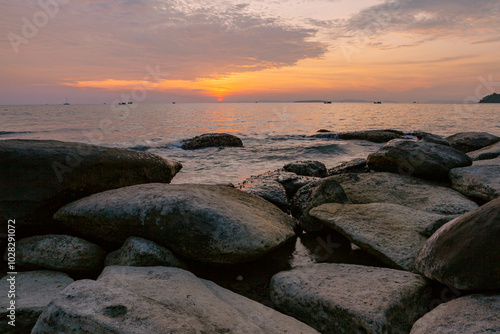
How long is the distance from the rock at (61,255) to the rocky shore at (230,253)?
0.01 m

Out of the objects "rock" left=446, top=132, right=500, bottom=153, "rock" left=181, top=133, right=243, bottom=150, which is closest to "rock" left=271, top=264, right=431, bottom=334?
"rock" left=446, top=132, right=500, bottom=153

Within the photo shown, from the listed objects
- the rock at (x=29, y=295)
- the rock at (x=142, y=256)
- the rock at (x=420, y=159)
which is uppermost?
the rock at (x=420, y=159)

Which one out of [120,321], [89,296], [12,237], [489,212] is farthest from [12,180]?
[489,212]

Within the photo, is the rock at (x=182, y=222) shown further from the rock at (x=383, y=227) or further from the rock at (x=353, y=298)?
the rock at (x=383, y=227)

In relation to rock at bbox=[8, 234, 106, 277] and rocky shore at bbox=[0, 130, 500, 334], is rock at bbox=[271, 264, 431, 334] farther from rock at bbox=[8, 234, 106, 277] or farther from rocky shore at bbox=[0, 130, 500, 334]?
rock at bbox=[8, 234, 106, 277]

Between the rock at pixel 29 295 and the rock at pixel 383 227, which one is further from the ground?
the rock at pixel 383 227

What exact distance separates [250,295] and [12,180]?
3460 millimetres

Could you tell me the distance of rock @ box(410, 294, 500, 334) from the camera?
2.01 metres

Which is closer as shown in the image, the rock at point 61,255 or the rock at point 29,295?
the rock at point 29,295

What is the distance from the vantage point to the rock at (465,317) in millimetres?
2006

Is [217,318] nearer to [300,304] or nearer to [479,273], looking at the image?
[300,304]

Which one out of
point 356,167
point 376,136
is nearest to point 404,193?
point 356,167

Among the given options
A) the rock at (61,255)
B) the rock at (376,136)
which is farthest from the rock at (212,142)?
the rock at (61,255)

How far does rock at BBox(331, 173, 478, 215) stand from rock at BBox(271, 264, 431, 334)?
2.39 m
